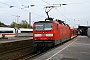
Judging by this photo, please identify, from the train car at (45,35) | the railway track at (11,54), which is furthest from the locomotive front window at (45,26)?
the railway track at (11,54)

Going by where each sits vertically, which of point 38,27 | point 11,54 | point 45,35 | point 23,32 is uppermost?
point 38,27

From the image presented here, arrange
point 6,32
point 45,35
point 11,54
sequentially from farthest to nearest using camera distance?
point 6,32 < point 11,54 < point 45,35

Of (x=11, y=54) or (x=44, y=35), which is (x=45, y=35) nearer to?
(x=44, y=35)

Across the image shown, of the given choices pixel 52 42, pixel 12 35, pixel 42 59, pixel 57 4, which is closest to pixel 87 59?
pixel 42 59

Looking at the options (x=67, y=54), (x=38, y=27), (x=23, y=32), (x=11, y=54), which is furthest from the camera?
(x=23, y=32)

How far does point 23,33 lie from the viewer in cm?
6288

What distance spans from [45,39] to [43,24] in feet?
5.05

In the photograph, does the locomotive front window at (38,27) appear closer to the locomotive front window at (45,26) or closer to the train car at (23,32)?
the locomotive front window at (45,26)

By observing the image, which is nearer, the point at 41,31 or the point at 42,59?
the point at 42,59

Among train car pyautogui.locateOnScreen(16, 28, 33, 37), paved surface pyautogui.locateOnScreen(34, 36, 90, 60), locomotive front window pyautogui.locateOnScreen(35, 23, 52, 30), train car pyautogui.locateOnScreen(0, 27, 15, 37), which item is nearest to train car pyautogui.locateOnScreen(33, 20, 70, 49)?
locomotive front window pyautogui.locateOnScreen(35, 23, 52, 30)

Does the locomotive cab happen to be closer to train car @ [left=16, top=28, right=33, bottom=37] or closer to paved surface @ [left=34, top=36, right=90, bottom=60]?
paved surface @ [left=34, top=36, right=90, bottom=60]

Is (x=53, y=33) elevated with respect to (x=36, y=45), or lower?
elevated

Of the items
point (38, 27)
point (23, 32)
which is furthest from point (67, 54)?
point (23, 32)

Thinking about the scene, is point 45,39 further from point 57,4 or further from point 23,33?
point 23,33
